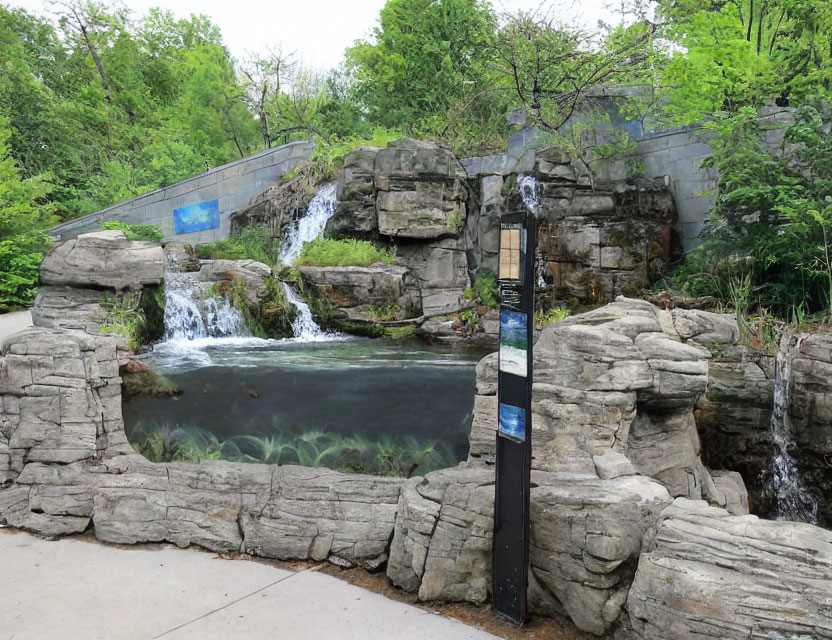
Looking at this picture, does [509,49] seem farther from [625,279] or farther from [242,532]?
[242,532]

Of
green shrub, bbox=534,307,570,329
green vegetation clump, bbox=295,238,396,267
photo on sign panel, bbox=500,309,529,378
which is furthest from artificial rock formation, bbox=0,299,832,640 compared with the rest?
green vegetation clump, bbox=295,238,396,267

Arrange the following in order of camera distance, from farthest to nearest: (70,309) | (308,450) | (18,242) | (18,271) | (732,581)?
(18,242) → (18,271) → (70,309) → (308,450) → (732,581)

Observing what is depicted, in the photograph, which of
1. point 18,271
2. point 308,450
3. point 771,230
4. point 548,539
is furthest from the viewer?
point 18,271

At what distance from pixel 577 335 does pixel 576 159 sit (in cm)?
835

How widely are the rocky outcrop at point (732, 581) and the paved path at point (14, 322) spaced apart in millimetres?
8636

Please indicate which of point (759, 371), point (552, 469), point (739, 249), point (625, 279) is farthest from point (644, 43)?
point (552, 469)

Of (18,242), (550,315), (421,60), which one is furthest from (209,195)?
(421,60)

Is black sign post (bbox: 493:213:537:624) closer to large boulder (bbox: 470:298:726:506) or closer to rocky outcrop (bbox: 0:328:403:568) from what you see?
large boulder (bbox: 470:298:726:506)

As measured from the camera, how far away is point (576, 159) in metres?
12.0

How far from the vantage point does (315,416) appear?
545 cm

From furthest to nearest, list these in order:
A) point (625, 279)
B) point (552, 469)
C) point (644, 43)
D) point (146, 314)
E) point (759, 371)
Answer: point (644, 43) < point (625, 279) < point (146, 314) < point (759, 371) < point (552, 469)

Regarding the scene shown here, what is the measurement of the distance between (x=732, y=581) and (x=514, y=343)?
1.48 m

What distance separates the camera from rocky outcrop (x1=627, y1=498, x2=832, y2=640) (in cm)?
266

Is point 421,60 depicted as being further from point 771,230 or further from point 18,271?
point 771,230
